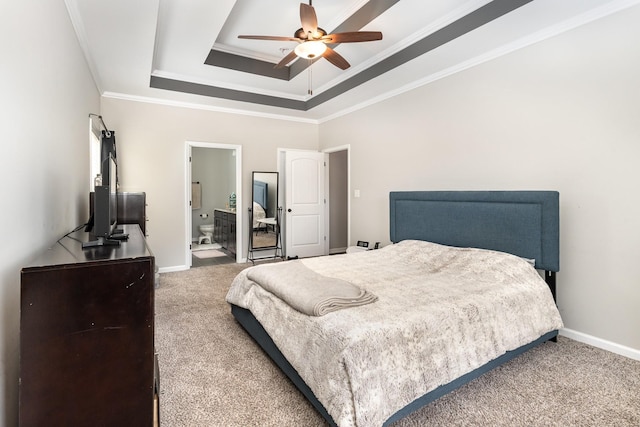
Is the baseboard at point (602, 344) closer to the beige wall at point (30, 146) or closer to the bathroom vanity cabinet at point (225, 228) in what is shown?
the beige wall at point (30, 146)

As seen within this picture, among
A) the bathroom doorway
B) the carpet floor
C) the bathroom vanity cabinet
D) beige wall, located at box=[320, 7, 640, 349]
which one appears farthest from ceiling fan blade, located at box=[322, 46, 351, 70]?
the bathroom doorway

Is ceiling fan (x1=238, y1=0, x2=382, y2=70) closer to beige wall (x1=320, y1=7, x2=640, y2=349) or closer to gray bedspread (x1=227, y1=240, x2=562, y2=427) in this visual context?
beige wall (x1=320, y1=7, x2=640, y2=349)

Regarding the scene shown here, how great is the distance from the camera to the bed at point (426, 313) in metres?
1.52

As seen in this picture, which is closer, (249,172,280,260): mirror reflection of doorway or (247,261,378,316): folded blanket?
(247,261,378,316): folded blanket

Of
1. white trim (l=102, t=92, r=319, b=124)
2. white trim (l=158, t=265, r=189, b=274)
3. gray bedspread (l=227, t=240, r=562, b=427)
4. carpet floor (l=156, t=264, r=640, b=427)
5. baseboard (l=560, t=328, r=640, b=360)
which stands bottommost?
carpet floor (l=156, t=264, r=640, b=427)

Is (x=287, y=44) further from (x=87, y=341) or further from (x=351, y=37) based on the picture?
(x=87, y=341)

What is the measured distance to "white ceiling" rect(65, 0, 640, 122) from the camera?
259 centimetres

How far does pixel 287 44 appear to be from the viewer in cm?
379

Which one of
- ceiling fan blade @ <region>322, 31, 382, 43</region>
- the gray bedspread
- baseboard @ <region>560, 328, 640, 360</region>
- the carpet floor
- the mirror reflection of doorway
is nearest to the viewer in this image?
the gray bedspread

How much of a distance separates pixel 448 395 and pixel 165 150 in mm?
4764

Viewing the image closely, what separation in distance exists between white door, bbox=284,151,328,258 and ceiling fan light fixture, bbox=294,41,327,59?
296 centimetres

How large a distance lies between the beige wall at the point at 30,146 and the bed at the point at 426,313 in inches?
51.6

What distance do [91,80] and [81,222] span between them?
5.57 feet

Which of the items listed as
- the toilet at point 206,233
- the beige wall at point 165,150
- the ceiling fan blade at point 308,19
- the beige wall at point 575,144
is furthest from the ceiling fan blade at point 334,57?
the toilet at point 206,233
